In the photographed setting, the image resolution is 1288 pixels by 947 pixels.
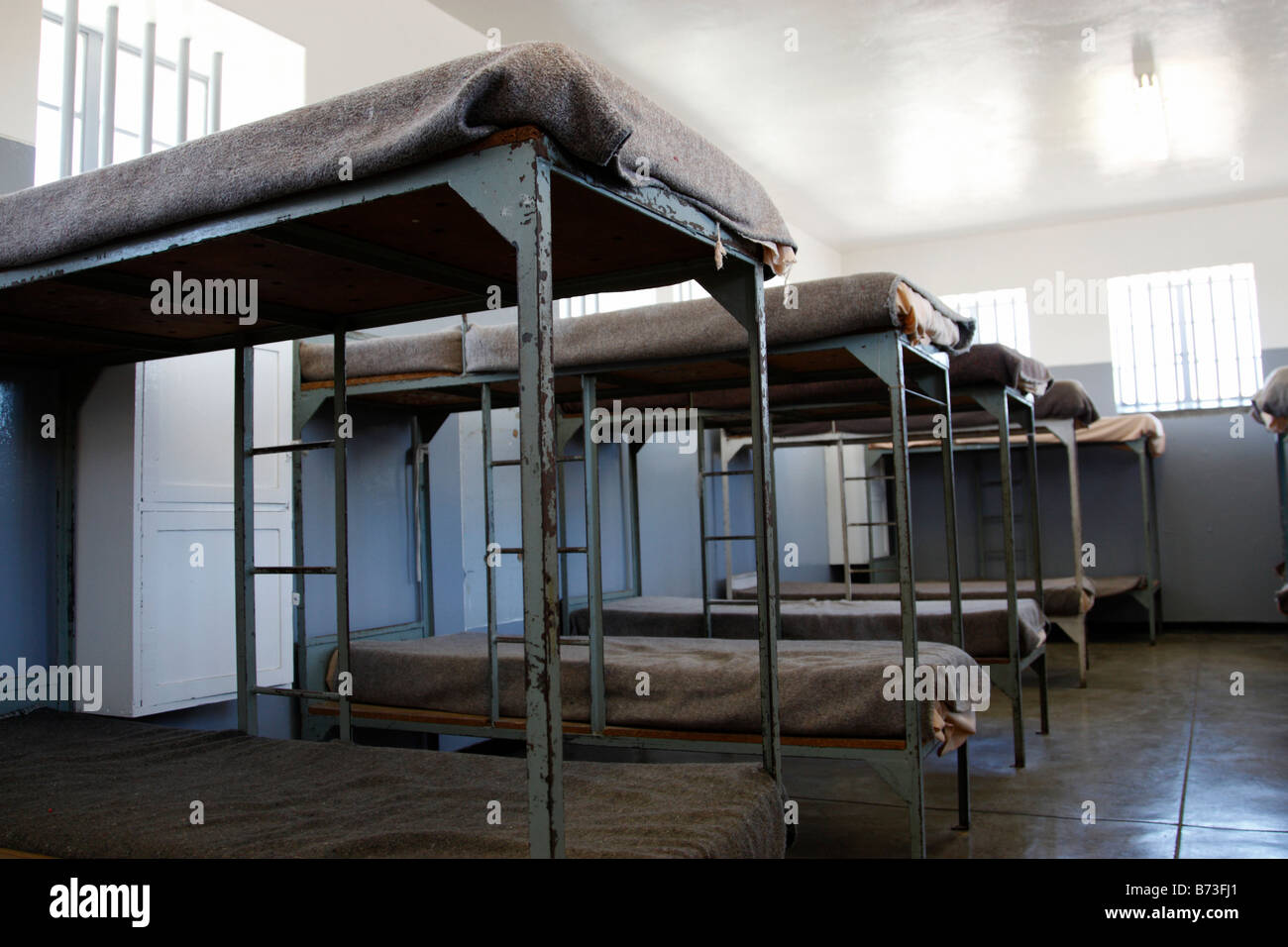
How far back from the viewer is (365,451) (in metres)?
5.45

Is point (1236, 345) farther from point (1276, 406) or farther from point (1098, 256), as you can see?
point (1276, 406)

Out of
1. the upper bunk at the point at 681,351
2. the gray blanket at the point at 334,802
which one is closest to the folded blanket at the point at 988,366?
the upper bunk at the point at 681,351

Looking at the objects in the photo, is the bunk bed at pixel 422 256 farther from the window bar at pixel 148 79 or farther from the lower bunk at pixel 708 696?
the window bar at pixel 148 79

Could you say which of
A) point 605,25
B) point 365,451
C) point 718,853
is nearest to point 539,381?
point 718,853

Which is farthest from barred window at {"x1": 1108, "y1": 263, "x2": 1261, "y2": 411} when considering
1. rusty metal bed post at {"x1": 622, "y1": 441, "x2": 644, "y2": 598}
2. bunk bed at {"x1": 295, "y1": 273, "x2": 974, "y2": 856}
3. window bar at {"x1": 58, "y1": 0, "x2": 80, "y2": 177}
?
window bar at {"x1": 58, "y1": 0, "x2": 80, "y2": 177}

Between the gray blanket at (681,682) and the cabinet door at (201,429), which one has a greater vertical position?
the cabinet door at (201,429)

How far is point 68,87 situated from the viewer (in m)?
4.25

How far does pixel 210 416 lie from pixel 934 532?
955 cm

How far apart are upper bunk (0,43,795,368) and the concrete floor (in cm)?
277

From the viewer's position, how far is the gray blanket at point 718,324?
3.79 metres

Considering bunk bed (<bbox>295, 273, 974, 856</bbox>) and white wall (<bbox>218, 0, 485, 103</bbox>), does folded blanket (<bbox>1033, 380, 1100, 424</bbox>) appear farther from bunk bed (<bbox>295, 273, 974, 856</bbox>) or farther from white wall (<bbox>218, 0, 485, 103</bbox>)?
white wall (<bbox>218, 0, 485, 103</bbox>)

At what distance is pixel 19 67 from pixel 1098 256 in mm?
10708

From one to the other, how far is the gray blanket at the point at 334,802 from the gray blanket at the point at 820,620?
127 inches

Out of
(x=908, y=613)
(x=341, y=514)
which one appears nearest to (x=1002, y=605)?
(x=908, y=613)
